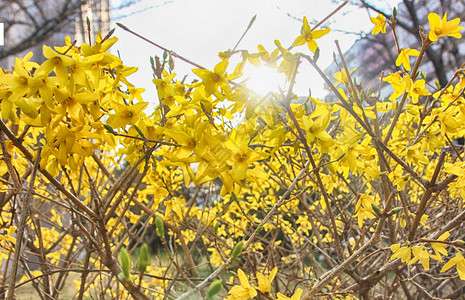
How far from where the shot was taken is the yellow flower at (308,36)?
93 cm

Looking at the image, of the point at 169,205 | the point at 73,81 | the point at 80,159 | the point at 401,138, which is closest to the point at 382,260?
the point at 401,138

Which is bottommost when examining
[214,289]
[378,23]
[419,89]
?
[214,289]

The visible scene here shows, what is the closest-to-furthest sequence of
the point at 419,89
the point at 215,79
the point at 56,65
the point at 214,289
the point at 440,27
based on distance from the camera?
the point at 214,289 < the point at 56,65 < the point at 215,79 < the point at 440,27 < the point at 419,89

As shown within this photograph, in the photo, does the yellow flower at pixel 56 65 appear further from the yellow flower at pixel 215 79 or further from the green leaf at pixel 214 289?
the green leaf at pixel 214 289

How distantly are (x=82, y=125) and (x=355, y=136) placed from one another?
79cm

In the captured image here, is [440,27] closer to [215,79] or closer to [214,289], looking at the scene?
[215,79]

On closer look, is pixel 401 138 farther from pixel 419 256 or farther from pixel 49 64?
pixel 49 64

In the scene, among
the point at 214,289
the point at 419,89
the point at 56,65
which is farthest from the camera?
the point at 419,89

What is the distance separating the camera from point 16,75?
0.75 m

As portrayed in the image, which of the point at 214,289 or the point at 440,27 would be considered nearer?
the point at 214,289

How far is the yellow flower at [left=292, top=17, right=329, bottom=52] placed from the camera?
0.93 m

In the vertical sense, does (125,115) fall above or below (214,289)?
above

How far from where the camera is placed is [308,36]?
96cm

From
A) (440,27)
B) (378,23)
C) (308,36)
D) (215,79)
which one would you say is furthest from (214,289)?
(378,23)
